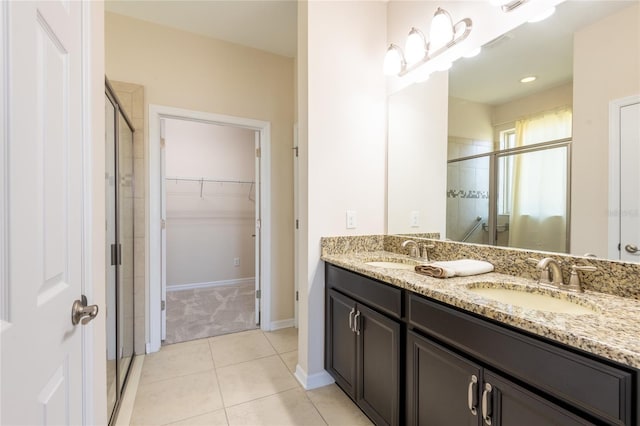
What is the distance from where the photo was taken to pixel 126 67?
243 cm

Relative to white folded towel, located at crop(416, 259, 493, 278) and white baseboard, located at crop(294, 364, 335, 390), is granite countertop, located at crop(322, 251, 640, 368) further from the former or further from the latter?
white baseboard, located at crop(294, 364, 335, 390)

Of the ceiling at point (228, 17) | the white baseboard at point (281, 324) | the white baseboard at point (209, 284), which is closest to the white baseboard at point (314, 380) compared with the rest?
the white baseboard at point (281, 324)

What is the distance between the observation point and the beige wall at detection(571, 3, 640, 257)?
1107mm

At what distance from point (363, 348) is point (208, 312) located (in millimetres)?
2317

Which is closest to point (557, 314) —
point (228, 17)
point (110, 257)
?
point (110, 257)

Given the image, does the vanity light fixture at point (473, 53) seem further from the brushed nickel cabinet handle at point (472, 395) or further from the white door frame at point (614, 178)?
the brushed nickel cabinet handle at point (472, 395)

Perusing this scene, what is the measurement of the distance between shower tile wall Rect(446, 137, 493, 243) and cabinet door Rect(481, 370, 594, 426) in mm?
854

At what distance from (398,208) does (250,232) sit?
299 centimetres

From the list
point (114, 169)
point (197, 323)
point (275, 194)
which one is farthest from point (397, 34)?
point (197, 323)

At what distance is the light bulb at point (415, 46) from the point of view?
1.87 m

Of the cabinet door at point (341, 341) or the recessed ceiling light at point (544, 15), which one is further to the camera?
the cabinet door at point (341, 341)

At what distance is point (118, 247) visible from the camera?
1760 millimetres

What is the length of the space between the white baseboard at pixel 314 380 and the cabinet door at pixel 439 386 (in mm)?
797

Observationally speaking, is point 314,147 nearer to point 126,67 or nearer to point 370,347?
point 370,347
